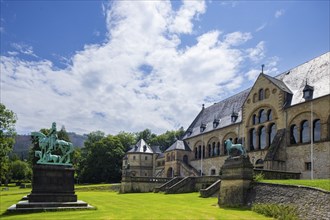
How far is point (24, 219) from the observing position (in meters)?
16.9

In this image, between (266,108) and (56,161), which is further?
(266,108)

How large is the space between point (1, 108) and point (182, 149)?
100 ft

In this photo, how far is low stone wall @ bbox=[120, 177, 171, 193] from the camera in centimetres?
4431

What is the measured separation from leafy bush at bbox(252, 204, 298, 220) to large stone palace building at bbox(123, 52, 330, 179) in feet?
46.4

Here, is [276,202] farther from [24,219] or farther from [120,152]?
[120,152]

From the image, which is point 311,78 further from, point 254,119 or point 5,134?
point 5,134

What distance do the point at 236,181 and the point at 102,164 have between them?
57469 millimetres

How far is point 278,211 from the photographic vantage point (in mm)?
18219

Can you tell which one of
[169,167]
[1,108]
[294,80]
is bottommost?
[169,167]

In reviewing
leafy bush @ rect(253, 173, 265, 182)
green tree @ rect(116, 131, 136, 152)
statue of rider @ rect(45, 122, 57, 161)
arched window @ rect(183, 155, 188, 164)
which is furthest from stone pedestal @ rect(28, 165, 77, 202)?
green tree @ rect(116, 131, 136, 152)

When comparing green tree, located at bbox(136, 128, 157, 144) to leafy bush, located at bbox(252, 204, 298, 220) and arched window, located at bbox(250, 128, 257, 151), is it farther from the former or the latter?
leafy bush, located at bbox(252, 204, 298, 220)

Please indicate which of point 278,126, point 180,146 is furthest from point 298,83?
point 180,146

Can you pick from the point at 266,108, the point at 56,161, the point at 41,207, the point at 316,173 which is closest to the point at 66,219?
the point at 41,207

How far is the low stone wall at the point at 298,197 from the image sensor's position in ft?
55.4
